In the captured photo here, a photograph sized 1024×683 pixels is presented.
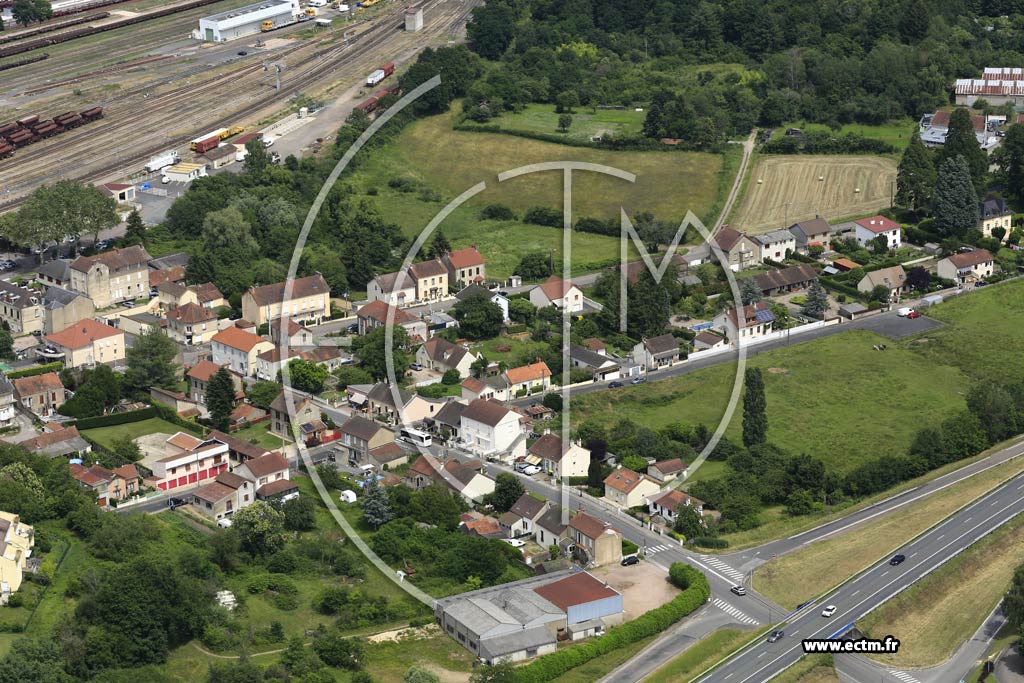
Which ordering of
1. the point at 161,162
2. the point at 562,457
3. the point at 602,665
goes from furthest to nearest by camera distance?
1. the point at 161,162
2. the point at 562,457
3. the point at 602,665

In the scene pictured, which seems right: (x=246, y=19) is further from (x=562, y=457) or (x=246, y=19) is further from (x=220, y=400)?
(x=562, y=457)

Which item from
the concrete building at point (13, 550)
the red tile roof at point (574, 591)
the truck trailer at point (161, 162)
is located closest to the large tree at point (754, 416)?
the red tile roof at point (574, 591)

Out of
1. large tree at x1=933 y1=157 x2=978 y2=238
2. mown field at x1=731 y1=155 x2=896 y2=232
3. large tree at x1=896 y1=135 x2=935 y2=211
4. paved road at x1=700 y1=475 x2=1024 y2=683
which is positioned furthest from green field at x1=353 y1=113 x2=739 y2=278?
paved road at x1=700 y1=475 x2=1024 y2=683

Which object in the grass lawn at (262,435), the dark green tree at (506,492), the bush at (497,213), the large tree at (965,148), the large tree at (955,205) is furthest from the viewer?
the large tree at (965,148)

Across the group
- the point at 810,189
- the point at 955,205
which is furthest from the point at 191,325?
the point at 955,205

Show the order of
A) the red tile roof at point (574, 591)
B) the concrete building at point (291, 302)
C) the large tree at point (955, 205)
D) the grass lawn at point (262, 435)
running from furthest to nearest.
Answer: the large tree at point (955, 205), the concrete building at point (291, 302), the grass lawn at point (262, 435), the red tile roof at point (574, 591)

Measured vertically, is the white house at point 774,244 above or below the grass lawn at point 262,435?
above

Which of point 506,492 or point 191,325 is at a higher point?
point 191,325

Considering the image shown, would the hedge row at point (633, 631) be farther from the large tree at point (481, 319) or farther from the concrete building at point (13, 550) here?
the large tree at point (481, 319)
